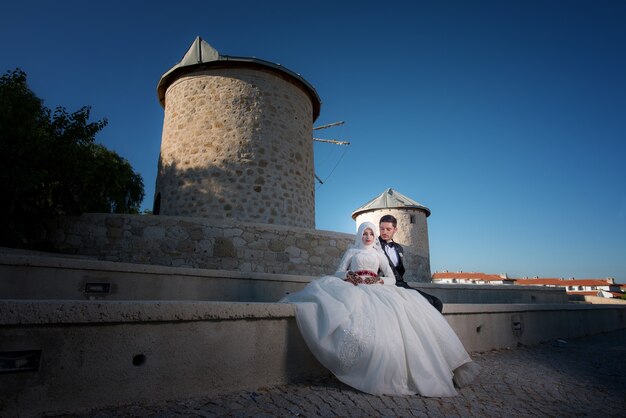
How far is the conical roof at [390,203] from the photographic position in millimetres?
23812

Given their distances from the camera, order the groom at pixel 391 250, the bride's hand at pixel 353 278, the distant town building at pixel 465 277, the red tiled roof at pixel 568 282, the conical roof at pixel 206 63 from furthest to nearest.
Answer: the distant town building at pixel 465 277 < the red tiled roof at pixel 568 282 < the conical roof at pixel 206 63 < the groom at pixel 391 250 < the bride's hand at pixel 353 278

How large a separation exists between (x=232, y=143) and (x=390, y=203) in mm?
16513

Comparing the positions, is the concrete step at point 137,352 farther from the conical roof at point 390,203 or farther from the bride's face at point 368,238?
the conical roof at point 390,203

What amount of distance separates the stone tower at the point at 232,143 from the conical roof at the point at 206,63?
26mm

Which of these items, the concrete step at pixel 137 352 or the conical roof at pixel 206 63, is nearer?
the concrete step at pixel 137 352

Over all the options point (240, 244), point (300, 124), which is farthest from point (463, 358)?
point (300, 124)

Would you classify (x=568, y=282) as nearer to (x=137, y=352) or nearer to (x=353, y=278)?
(x=353, y=278)

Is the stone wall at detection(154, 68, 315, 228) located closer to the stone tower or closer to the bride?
the stone tower

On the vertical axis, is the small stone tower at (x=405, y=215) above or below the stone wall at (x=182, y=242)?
above

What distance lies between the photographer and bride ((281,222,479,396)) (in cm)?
277

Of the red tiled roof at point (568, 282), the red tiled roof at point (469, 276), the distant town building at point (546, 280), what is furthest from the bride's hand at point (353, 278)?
the red tiled roof at point (568, 282)

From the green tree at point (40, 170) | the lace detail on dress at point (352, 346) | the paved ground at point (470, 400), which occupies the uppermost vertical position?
the green tree at point (40, 170)

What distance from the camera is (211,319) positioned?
2611 millimetres

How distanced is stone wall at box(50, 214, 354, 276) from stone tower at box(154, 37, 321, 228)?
235cm
